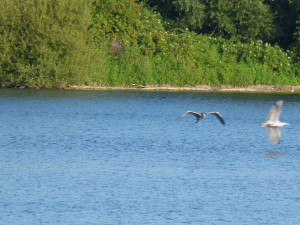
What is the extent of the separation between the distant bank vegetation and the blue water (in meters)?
3.96

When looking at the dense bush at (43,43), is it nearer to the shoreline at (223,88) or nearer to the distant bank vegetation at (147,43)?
the distant bank vegetation at (147,43)

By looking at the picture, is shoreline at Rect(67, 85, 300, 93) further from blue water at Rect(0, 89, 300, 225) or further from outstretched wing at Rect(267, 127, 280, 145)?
outstretched wing at Rect(267, 127, 280, 145)

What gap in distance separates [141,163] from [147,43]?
971 inches

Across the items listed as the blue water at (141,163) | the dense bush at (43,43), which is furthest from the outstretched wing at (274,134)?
the dense bush at (43,43)

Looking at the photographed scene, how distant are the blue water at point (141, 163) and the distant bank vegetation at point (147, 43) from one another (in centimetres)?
396

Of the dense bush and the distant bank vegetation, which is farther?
the distant bank vegetation

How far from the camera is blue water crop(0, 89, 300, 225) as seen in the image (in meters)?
22.8

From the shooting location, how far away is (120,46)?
53.2m

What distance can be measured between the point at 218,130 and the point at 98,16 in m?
15.9

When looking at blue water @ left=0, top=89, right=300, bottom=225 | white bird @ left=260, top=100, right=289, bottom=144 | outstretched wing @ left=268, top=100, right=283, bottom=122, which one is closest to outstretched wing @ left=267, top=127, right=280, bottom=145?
white bird @ left=260, top=100, right=289, bottom=144

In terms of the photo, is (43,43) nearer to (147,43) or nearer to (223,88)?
(147,43)

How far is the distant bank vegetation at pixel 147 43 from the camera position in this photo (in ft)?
167

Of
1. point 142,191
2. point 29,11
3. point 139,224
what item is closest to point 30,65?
point 29,11

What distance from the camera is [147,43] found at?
53531mm
